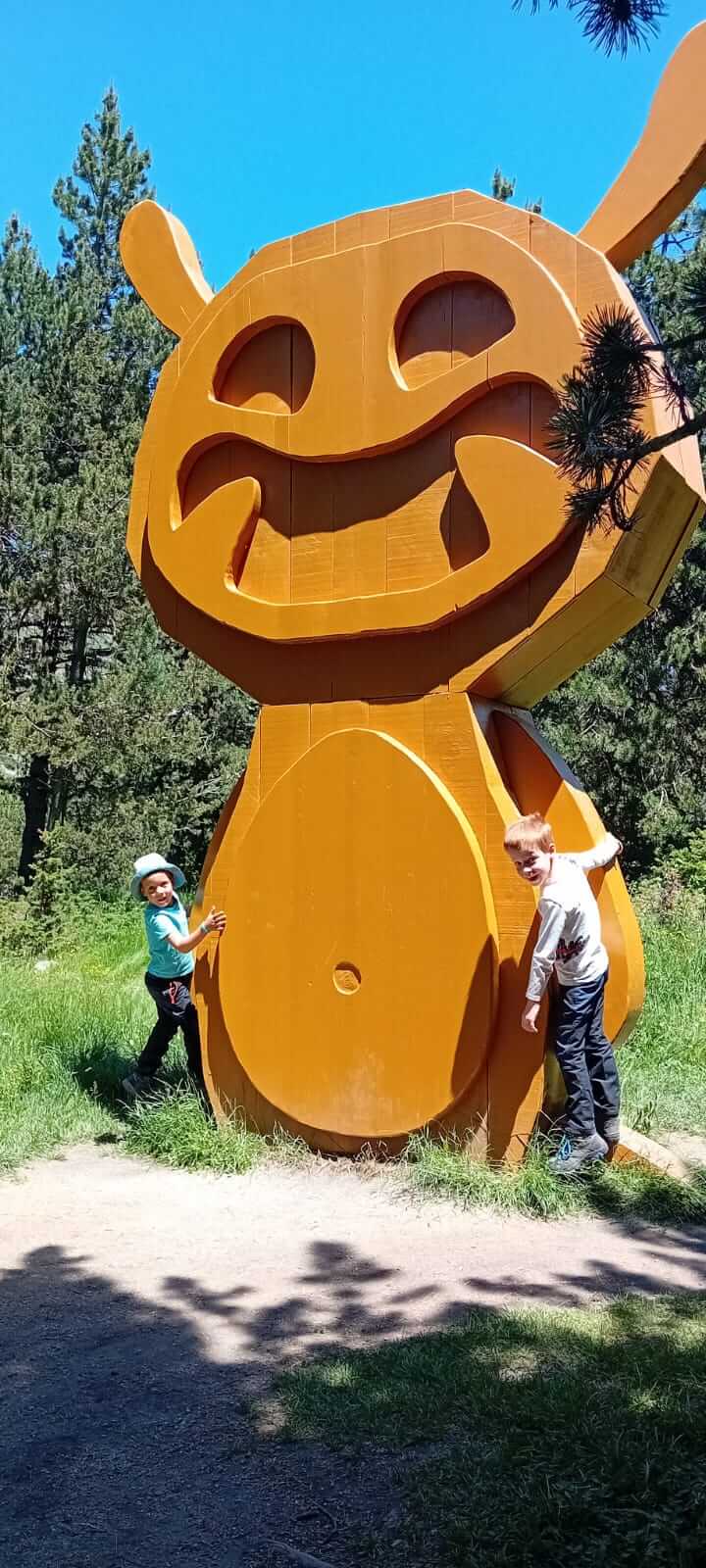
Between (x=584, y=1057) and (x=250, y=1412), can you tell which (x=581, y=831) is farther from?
(x=250, y=1412)

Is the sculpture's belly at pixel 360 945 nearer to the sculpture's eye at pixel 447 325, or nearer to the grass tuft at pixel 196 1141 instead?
the grass tuft at pixel 196 1141

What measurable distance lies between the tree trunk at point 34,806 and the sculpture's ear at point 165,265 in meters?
10.1

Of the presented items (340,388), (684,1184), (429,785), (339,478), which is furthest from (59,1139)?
(340,388)

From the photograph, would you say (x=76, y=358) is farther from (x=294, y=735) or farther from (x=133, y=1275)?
(x=133, y=1275)

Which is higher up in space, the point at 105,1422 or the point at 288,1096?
the point at 288,1096

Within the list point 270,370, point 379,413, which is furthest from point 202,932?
point 270,370

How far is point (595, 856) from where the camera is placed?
448cm

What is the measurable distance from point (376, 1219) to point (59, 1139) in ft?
5.80

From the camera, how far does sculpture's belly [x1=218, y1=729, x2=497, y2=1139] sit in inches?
178

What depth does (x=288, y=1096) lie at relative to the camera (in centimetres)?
489

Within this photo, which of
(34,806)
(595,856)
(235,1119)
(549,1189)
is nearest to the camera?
(549,1189)

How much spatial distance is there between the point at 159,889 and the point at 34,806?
1107 cm

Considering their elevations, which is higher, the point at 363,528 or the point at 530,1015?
the point at 363,528

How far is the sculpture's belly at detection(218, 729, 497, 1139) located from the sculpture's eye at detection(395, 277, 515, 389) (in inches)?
59.5
